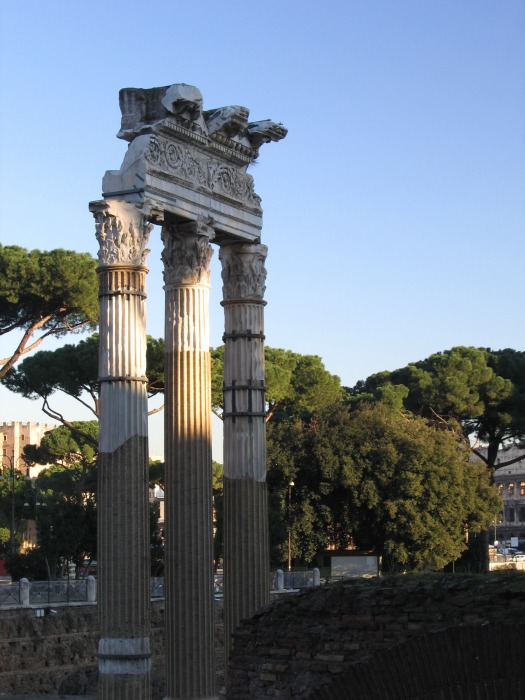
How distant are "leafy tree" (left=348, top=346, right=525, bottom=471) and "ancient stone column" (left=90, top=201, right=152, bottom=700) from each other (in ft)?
101

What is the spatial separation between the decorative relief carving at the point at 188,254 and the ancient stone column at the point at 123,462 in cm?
94

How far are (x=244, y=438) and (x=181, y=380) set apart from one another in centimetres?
129

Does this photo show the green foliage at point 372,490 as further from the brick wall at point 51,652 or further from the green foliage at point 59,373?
the brick wall at point 51,652

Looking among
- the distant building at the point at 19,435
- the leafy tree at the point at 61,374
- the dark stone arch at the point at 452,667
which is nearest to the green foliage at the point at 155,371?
the leafy tree at the point at 61,374

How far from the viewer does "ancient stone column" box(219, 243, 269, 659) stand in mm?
14859

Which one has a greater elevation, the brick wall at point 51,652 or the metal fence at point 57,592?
the metal fence at point 57,592

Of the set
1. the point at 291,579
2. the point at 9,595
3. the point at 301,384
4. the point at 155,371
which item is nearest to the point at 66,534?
the point at 155,371

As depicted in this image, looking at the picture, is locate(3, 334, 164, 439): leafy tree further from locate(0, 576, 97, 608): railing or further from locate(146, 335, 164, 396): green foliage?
locate(0, 576, 97, 608): railing

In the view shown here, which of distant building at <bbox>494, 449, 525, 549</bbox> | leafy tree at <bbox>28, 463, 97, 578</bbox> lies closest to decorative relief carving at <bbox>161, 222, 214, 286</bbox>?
leafy tree at <bbox>28, 463, 97, 578</bbox>

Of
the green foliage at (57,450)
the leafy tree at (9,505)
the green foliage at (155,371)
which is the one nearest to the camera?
the green foliage at (155,371)

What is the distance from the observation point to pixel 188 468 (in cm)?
1413

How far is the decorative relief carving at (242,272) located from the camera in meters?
15.3

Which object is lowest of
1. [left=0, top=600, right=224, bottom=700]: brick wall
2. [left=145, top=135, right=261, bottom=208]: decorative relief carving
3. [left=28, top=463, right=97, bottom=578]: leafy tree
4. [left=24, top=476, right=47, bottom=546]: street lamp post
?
[left=0, top=600, right=224, bottom=700]: brick wall

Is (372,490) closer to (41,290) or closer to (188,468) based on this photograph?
(41,290)
